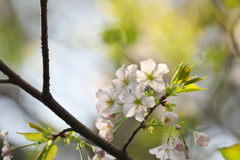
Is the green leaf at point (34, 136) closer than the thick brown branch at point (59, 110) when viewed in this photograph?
No

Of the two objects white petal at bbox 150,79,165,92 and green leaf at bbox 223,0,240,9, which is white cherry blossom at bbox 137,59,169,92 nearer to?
white petal at bbox 150,79,165,92

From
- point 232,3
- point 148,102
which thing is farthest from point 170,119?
point 232,3

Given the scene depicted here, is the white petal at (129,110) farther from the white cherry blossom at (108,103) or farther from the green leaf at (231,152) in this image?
the green leaf at (231,152)

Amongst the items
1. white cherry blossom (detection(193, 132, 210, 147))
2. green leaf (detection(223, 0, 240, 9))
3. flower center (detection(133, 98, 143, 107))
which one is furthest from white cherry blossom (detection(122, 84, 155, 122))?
green leaf (detection(223, 0, 240, 9))

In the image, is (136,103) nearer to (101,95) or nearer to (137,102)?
(137,102)

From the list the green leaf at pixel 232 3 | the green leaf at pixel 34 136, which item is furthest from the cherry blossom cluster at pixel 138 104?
the green leaf at pixel 232 3
